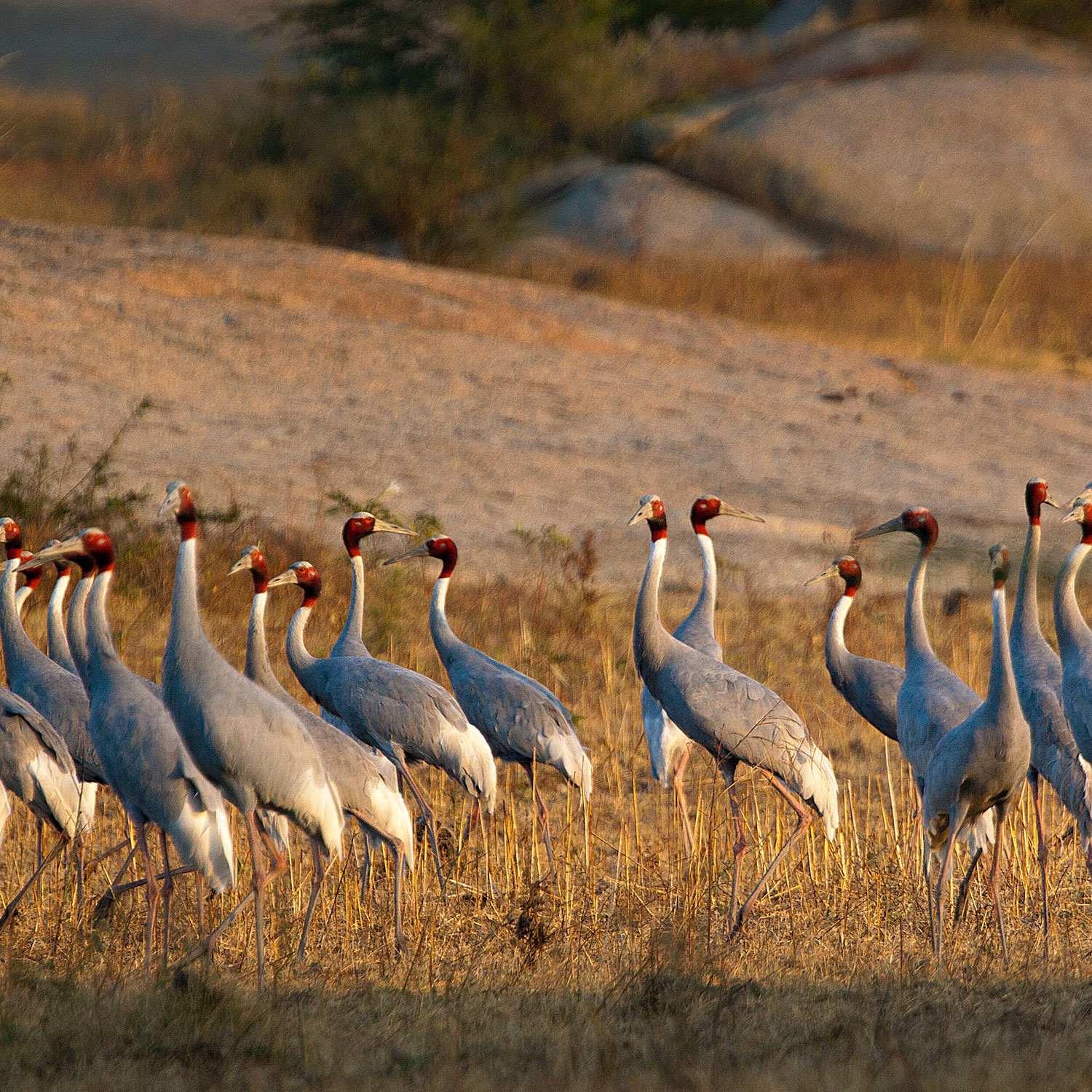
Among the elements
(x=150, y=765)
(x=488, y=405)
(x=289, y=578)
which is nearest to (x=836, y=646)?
(x=289, y=578)

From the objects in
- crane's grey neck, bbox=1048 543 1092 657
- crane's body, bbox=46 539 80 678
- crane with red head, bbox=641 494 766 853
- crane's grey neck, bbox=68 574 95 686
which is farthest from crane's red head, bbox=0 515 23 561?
crane with red head, bbox=641 494 766 853

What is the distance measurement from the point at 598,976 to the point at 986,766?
1522 millimetres

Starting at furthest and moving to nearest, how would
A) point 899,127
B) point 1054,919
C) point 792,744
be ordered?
point 899,127, point 792,744, point 1054,919

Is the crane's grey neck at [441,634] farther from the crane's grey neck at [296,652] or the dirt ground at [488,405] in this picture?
the dirt ground at [488,405]

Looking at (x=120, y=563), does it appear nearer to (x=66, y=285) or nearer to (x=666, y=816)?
(x=666, y=816)

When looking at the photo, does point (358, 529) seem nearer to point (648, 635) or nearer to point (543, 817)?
point (648, 635)

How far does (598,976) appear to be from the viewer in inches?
172

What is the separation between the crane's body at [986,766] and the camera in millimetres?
4914

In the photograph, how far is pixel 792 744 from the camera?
5.84 meters

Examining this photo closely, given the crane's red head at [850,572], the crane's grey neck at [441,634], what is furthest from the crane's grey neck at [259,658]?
the crane's red head at [850,572]

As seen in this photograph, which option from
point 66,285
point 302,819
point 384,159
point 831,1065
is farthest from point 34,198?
point 831,1065

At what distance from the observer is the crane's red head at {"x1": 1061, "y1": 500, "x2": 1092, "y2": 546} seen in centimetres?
593

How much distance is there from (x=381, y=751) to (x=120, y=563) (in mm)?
3376

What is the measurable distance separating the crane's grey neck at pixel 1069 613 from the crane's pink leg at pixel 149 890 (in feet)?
4.01
